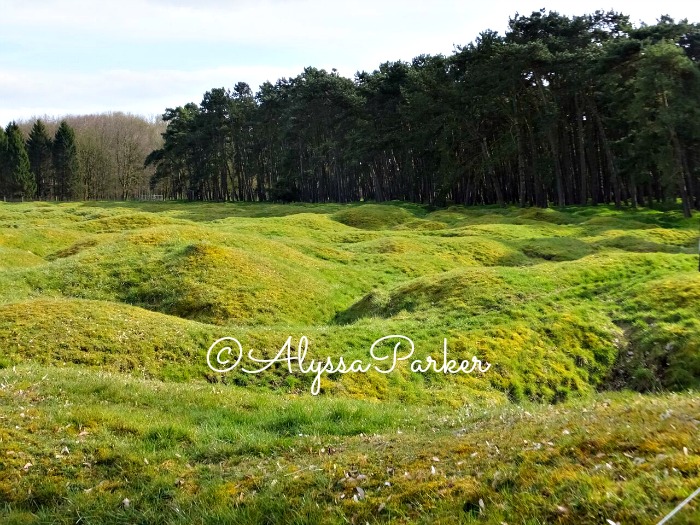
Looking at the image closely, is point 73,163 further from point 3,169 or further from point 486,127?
point 486,127

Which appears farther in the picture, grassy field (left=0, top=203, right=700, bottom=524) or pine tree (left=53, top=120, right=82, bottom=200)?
pine tree (left=53, top=120, right=82, bottom=200)

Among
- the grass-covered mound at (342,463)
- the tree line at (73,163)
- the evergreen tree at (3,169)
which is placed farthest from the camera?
the tree line at (73,163)

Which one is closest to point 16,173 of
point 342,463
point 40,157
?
point 40,157

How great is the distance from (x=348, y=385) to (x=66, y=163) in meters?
141

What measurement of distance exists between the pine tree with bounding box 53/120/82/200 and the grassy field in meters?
105

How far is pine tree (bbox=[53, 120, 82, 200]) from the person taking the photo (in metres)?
138

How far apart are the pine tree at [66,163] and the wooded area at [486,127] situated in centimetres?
165

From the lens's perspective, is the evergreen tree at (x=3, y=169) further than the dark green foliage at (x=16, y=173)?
Yes

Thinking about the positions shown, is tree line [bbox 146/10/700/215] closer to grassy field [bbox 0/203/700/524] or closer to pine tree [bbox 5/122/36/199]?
grassy field [bbox 0/203/700/524]

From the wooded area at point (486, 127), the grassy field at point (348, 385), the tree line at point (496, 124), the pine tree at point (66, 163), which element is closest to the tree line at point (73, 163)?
the pine tree at point (66, 163)

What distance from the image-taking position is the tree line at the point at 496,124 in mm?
59594

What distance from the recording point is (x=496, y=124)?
86.9m

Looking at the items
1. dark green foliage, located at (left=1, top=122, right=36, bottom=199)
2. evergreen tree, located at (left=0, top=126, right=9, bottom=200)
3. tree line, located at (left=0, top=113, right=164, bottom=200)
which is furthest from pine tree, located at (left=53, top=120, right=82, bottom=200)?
evergreen tree, located at (left=0, top=126, right=9, bottom=200)

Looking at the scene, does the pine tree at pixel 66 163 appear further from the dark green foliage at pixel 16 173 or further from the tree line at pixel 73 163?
the dark green foliage at pixel 16 173
